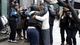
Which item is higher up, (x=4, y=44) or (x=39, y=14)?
(x=39, y=14)

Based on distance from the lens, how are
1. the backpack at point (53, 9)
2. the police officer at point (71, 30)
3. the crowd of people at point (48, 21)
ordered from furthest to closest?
→ the police officer at point (71, 30) → the backpack at point (53, 9) → the crowd of people at point (48, 21)

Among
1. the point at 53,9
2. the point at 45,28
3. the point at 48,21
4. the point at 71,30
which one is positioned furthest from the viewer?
the point at 71,30

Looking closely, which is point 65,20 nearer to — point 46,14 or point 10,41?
point 46,14

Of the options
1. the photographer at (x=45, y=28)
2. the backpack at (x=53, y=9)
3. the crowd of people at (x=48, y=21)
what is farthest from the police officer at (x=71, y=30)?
the photographer at (x=45, y=28)

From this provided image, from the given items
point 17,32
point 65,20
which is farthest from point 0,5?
point 65,20

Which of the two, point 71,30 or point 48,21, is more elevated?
point 48,21

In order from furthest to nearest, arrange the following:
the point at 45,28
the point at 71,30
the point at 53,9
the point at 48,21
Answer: the point at 71,30
the point at 53,9
the point at 48,21
the point at 45,28

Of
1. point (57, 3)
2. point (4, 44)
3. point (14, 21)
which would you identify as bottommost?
point (4, 44)

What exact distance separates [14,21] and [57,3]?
3371 mm

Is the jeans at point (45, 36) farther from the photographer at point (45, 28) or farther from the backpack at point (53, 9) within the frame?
the backpack at point (53, 9)

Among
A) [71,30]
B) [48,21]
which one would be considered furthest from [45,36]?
[71,30]

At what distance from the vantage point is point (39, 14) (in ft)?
30.6

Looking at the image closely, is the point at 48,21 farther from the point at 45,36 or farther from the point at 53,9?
the point at 53,9

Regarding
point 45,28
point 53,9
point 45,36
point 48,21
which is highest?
point 53,9
